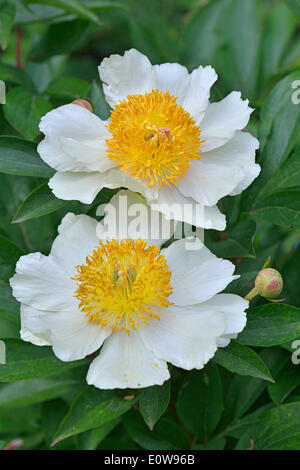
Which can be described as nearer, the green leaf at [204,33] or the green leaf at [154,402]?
the green leaf at [154,402]

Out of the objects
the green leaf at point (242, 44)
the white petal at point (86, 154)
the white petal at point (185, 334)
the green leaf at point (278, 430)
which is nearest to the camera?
the white petal at point (185, 334)

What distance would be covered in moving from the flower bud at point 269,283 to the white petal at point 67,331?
0.29m

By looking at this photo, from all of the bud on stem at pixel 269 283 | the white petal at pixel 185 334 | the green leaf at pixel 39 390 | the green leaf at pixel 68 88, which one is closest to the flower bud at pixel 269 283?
the bud on stem at pixel 269 283

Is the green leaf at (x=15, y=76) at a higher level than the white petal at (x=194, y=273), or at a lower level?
higher

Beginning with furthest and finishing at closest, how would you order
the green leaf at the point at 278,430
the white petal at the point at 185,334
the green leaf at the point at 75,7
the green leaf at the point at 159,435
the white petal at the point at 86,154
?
the green leaf at the point at 75,7, the green leaf at the point at 159,435, the green leaf at the point at 278,430, the white petal at the point at 86,154, the white petal at the point at 185,334

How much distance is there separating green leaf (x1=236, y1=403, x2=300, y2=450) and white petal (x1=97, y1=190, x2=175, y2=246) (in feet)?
1.49

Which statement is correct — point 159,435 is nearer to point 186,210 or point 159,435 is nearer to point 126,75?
point 186,210

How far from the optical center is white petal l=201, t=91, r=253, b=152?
3.93 ft

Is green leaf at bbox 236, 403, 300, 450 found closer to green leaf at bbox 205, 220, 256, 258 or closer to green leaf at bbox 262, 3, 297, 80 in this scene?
green leaf at bbox 205, 220, 256, 258

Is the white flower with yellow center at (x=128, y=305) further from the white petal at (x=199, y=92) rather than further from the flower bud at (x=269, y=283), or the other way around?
the white petal at (x=199, y=92)

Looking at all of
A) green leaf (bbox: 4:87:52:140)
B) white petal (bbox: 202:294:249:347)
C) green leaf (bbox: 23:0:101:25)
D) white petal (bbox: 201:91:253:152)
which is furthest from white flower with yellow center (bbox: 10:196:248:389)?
green leaf (bbox: 23:0:101:25)

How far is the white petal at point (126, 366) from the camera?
1.04 m

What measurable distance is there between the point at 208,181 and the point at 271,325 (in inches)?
11.8
